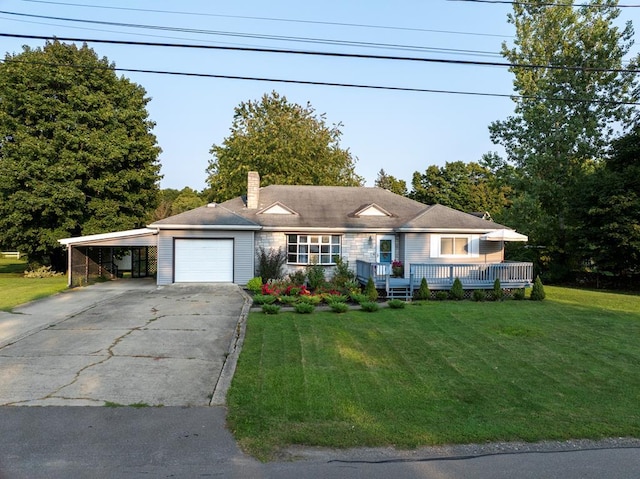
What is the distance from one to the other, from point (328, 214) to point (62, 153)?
17.2m

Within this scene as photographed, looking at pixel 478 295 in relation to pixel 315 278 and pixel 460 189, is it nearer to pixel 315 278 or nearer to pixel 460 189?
pixel 315 278

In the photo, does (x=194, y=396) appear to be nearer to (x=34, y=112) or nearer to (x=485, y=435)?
(x=485, y=435)

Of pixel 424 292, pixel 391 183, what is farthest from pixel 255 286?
pixel 391 183

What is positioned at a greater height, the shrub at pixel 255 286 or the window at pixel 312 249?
the window at pixel 312 249

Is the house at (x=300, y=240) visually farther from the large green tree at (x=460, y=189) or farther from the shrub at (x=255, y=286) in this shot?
the large green tree at (x=460, y=189)

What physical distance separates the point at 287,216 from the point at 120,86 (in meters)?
17.6

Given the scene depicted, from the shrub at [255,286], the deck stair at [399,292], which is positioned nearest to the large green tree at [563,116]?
the deck stair at [399,292]

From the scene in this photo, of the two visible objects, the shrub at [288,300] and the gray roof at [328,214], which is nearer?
the shrub at [288,300]

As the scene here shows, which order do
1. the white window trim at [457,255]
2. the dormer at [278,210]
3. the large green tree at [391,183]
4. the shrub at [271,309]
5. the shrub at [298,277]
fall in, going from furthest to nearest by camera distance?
the large green tree at [391,183], the dormer at [278,210], the white window trim at [457,255], the shrub at [298,277], the shrub at [271,309]

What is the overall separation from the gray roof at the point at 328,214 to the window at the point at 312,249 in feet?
2.20

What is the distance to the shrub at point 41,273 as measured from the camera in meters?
26.4

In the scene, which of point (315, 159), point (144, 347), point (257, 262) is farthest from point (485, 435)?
point (315, 159)

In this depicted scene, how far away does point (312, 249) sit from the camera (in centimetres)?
1895

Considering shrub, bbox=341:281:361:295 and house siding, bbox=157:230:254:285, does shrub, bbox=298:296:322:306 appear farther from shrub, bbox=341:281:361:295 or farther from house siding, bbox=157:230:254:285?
house siding, bbox=157:230:254:285
